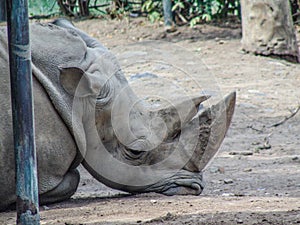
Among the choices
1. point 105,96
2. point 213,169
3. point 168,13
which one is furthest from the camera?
point 168,13

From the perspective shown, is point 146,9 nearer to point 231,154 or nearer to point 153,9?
point 153,9

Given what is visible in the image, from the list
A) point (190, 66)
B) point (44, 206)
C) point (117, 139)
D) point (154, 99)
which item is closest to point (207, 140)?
point (117, 139)

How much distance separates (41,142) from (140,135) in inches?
27.5

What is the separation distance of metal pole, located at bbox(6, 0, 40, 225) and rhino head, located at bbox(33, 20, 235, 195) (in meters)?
1.17

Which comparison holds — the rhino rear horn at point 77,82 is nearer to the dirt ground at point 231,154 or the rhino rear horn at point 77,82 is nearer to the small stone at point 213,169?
the dirt ground at point 231,154

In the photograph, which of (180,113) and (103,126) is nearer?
(103,126)

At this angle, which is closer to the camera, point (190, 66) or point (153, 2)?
point (190, 66)

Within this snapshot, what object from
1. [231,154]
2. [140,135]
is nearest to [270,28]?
[231,154]

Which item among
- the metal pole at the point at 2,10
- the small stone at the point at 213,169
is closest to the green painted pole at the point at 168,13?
the metal pole at the point at 2,10

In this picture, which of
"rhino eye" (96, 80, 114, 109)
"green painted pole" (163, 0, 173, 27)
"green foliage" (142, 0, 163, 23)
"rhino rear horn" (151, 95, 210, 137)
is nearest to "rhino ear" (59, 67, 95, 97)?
"rhino eye" (96, 80, 114, 109)

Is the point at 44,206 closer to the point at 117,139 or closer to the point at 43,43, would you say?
the point at 117,139

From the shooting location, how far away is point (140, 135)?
4.86 m

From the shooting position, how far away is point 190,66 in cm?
1051

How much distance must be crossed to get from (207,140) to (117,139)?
56 centimetres
